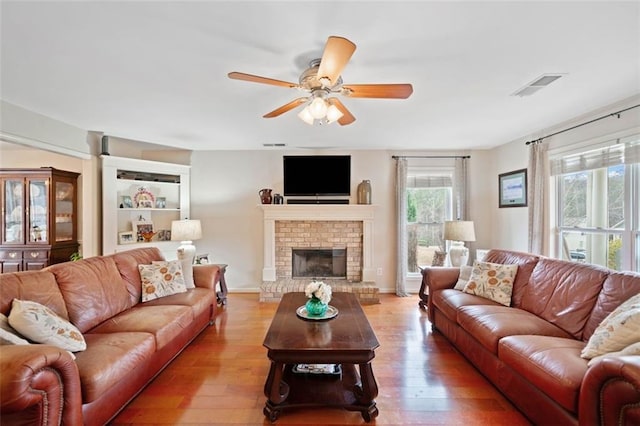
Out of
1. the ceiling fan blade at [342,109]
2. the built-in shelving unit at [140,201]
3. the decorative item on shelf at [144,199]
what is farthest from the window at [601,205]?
the decorative item on shelf at [144,199]

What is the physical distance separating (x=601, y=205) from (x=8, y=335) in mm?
5039

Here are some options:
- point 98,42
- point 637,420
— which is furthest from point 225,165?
point 637,420

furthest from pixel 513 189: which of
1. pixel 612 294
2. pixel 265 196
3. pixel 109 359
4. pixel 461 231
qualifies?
pixel 109 359

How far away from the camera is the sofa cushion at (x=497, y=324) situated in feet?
7.03

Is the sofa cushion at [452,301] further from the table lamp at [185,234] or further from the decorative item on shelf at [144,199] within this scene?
the decorative item on shelf at [144,199]

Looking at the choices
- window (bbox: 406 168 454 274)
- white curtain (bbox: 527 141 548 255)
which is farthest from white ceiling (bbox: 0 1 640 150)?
window (bbox: 406 168 454 274)

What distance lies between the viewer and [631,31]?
166cm

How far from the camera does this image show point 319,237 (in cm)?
474

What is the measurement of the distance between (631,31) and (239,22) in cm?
230

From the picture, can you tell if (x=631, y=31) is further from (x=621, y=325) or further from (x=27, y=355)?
(x=27, y=355)

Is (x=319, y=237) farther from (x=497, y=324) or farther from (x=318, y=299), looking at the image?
(x=497, y=324)

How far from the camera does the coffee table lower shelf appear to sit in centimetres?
186

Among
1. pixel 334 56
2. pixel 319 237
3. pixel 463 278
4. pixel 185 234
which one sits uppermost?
pixel 334 56

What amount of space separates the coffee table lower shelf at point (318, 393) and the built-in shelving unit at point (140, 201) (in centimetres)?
335
